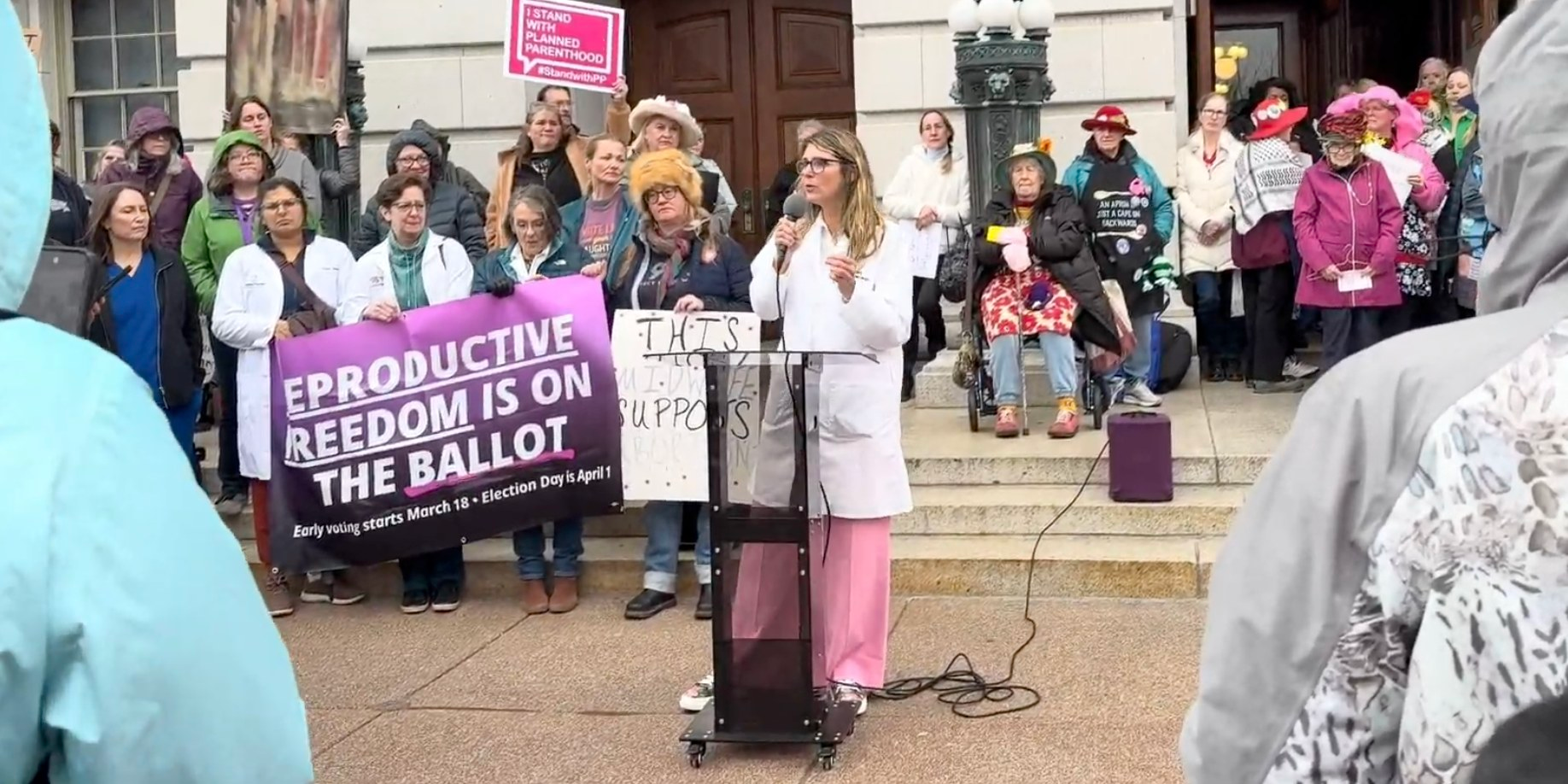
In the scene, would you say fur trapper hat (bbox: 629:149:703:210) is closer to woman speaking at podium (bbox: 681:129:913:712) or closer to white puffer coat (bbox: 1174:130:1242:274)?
woman speaking at podium (bbox: 681:129:913:712)

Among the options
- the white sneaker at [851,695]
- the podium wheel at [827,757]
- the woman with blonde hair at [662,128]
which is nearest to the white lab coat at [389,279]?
the woman with blonde hair at [662,128]

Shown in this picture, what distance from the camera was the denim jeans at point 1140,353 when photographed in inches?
389

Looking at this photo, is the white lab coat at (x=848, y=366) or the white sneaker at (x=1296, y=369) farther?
the white sneaker at (x=1296, y=369)

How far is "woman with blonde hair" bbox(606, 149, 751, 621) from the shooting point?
22.6ft

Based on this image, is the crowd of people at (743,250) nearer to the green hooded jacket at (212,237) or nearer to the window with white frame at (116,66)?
the green hooded jacket at (212,237)

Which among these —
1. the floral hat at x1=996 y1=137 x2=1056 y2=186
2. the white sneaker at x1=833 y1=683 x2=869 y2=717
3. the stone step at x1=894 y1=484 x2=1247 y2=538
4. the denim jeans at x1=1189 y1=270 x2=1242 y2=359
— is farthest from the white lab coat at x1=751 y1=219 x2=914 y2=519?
the denim jeans at x1=1189 y1=270 x2=1242 y2=359

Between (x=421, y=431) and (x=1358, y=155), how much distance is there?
18.5 feet

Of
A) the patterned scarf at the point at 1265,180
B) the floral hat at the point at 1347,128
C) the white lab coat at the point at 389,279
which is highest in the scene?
the floral hat at the point at 1347,128

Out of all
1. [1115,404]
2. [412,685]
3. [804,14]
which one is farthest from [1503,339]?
[804,14]

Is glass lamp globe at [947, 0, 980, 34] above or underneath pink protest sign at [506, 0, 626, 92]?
above

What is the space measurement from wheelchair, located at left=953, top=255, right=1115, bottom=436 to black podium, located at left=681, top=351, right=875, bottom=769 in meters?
3.94

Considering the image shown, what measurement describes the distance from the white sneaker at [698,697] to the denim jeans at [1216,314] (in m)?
6.19

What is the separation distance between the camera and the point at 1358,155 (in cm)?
970

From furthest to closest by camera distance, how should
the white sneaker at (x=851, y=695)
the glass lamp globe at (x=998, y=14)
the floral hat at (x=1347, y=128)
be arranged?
the glass lamp globe at (x=998, y=14)
the floral hat at (x=1347, y=128)
the white sneaker at (x=851, y=695)
